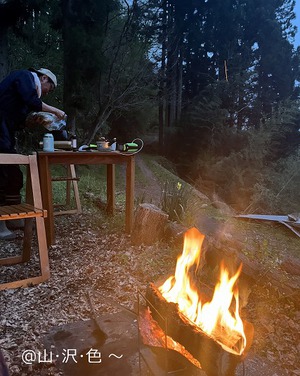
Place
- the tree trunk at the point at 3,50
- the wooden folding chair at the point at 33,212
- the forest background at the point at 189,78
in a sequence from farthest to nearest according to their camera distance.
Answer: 1. the forest background at the point at 189,78
2. the tree trunk at the point at 3,50
3. the wooden folding chair at the point at 33,212

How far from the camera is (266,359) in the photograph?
173cm

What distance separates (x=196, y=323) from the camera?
1.59 metres

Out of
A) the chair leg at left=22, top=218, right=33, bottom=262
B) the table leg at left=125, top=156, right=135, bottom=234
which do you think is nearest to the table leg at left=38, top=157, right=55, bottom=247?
the chair leg at left=22, top=218, right=33, bottom=262

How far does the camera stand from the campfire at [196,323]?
52.7 inches

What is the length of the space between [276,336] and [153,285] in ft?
2.70

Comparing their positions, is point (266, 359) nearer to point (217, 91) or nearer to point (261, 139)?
point (261, 139)

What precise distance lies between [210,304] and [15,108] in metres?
2.85

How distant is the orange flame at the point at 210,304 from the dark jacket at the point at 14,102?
86.3 inches

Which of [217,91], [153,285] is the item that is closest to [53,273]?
[153,285]

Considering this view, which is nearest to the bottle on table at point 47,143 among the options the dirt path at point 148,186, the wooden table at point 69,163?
the wooden table at point 69,163

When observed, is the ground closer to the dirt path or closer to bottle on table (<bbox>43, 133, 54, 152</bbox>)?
bottle on table (<bbox>43, 133, 54, 152</bbox>)

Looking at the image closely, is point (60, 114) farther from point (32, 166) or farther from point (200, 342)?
point (200, 342)

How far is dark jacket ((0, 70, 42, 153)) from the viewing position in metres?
3.20

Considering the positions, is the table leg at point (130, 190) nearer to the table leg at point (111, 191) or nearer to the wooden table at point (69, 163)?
the wooden table at point (69, 163)
